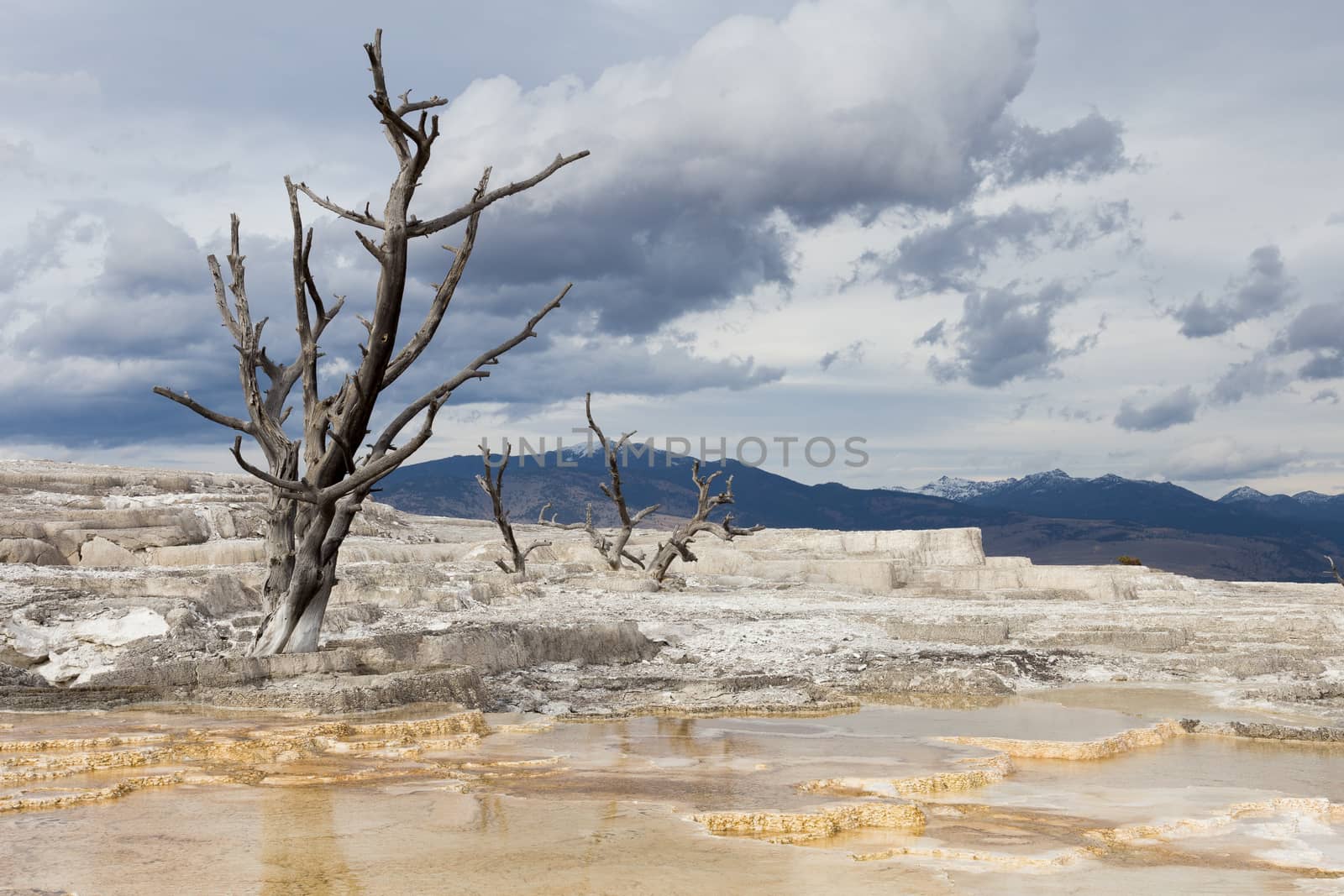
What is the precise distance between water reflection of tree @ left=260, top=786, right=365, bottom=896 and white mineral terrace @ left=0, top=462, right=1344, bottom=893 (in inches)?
0.9

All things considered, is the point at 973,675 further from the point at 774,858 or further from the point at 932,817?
the point at 774,858

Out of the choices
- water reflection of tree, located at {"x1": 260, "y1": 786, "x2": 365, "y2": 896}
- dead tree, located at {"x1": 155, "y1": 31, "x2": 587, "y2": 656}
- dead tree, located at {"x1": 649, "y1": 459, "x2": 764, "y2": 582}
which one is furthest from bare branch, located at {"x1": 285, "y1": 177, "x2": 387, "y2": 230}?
dead tree, located at {"x1": 649, "y1": 459, "x2": 764, "y2": 582}

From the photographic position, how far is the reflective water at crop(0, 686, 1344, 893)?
441cm

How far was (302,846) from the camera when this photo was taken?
4.75 m

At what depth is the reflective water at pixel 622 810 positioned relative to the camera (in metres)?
4.41

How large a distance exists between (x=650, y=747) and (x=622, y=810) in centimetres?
219

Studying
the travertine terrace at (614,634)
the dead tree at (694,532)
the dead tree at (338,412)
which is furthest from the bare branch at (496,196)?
the dead tree at (694,532)

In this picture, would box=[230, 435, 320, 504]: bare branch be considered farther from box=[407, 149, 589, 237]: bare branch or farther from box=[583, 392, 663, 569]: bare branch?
box=[583, 392, 663, 569]: bare branch

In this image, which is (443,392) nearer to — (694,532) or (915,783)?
(915,783)

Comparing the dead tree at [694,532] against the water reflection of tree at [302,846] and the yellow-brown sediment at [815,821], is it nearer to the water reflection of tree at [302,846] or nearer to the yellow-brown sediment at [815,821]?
the water reflection of tree at [302,846]

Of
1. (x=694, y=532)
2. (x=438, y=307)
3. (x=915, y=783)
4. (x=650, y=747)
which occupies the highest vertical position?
(x=438, y=307)

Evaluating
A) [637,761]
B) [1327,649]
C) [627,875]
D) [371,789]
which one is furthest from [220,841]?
[1327,649]

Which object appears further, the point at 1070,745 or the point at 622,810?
the point at 1070,745

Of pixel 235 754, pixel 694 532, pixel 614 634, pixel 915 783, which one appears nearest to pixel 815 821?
pixel 915 783
